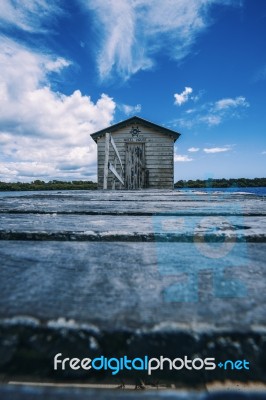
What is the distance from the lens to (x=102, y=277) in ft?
1.38

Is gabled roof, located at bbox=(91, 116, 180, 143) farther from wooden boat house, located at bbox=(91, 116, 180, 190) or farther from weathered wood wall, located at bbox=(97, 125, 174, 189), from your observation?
weathered wood wall, located at bbox=(97, 125, 174, 189)

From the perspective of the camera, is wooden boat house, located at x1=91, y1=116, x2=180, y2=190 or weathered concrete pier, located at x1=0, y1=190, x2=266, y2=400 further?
wooden boat house, located at x1=91, y1=116, x2=180, y2=190

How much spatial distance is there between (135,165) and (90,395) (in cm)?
1071

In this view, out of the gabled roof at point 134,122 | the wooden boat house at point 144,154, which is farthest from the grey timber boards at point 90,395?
the gabled roof at point 134,122

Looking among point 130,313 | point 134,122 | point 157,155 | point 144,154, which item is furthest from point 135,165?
point 130,313

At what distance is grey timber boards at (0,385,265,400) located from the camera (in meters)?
0.21

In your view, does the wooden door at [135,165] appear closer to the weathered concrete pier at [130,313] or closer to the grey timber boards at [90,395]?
the weathered concrete pier at [130,313]

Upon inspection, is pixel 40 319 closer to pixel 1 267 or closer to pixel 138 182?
pixel 1 267

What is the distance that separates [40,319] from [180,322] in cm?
15

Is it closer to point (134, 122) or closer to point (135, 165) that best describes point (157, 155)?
point (135, 165)

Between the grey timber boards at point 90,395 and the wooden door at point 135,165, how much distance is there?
1063 cm

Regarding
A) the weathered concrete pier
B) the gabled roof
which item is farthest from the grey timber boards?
the gabled roof

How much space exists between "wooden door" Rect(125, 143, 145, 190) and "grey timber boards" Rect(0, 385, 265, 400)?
1063 cm

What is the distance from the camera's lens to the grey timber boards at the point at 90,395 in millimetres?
214
